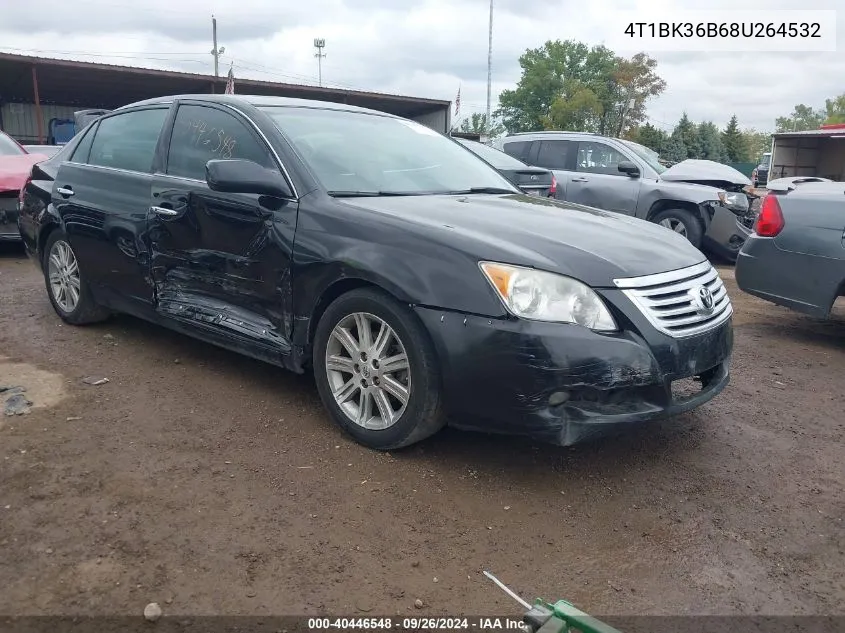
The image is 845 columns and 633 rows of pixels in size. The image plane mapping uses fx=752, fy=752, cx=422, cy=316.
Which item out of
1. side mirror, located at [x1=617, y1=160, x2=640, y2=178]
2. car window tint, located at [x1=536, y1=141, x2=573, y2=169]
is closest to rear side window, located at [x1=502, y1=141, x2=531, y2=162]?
car window tint, located at [x1=536, y1=141, x2=573, y2=169]

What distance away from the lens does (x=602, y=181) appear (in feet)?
32.7

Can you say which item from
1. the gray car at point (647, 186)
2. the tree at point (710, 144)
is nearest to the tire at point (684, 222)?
the gray car at point (647, 186)

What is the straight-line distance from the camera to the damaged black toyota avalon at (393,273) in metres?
2.96

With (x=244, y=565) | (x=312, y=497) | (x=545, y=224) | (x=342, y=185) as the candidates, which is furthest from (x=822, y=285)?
(x=244, y=565)

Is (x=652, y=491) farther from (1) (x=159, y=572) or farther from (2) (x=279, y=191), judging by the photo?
(2) (x=279, y=191)

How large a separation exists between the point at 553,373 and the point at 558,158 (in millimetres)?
8187

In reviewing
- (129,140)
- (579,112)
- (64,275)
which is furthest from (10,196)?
(579,112)

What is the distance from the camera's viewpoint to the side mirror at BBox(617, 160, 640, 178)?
31.4 ft

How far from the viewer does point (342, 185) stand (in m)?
3.71

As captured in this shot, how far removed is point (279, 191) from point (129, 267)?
57.0 inches

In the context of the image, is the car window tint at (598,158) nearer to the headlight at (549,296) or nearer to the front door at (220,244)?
the front door at (220,244)

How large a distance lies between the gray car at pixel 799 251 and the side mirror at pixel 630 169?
3.93m

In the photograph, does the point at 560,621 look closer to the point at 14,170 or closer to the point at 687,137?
the point at 14,170

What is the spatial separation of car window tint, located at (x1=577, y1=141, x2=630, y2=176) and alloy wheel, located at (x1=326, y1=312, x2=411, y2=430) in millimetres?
7559
